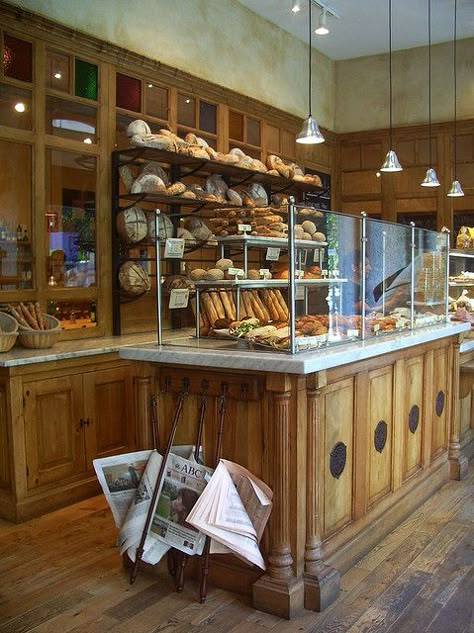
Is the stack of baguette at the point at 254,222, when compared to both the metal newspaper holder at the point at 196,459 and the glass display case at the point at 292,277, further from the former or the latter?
the metal newspaper holder at the point at 196,459

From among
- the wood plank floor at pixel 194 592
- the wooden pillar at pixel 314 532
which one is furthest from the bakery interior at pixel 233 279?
the wood plank floor at pixel 194 592

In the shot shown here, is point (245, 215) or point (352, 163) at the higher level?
point (352, 163)

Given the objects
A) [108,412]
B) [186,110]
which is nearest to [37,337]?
[108,412]

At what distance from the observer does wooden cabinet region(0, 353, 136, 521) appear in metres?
3.89

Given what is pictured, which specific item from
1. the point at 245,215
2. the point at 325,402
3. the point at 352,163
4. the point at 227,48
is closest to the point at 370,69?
the point at 352,163

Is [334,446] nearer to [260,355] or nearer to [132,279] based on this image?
[260,355]

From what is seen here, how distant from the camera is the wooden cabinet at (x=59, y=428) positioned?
389cm

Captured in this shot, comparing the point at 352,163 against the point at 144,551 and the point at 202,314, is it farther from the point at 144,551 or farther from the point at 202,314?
the point at 144,551

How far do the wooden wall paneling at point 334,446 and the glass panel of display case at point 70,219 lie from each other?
2.45m

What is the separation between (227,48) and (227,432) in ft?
15.5

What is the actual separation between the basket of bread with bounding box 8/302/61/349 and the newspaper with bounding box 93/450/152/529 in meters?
1.44

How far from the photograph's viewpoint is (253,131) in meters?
7.04

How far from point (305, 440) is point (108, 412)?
1.98 m

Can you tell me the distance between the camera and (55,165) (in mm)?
4754
